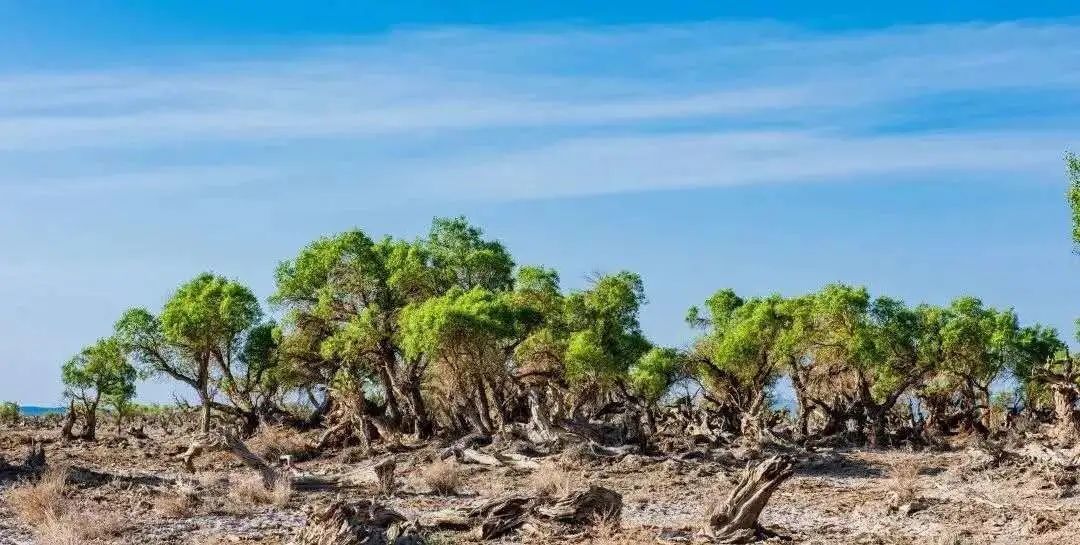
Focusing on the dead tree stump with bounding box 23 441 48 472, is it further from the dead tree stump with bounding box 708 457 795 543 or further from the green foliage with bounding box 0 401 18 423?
the green foliage with bounding box 0 401 18 423

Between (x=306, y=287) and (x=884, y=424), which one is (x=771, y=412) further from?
(x=306, y=287)

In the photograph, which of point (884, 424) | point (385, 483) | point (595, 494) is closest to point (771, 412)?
point (884, 424)

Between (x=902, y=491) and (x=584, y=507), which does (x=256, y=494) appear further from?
(x=902, y=491)

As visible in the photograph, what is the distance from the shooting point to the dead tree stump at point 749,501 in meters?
18.7

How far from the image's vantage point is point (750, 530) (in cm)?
1878

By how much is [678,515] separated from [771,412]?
31105 mm

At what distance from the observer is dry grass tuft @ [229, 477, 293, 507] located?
23.4 metres

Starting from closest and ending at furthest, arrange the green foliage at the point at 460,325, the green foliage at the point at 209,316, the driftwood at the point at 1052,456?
the driftwood at the point at 1052,456 < the green foliage at the point at 460,325 < the green foliage at the point at 209,316

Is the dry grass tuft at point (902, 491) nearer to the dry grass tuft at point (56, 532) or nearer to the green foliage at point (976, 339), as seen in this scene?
the dry grass tuft at point (56, 532)

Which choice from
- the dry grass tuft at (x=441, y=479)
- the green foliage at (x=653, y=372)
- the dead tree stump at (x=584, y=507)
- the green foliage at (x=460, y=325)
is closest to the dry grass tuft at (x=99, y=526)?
the dead tree stump at (x=584, y=507)

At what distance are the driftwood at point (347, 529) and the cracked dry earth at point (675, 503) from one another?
181 cm

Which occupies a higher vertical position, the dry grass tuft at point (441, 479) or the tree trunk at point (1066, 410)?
the tree trunk at point (1066, 410)

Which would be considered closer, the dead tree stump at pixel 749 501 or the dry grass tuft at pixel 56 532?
the dry grass tuft at pixel 56 532

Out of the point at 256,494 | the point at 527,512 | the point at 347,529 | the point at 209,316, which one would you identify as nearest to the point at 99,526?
the point at 256,494
